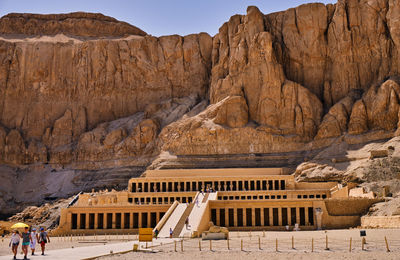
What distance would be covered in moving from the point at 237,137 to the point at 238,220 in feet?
113

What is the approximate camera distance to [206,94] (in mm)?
116812

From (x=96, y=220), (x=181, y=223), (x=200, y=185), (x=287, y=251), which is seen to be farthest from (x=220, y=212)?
(x=287, y=251)

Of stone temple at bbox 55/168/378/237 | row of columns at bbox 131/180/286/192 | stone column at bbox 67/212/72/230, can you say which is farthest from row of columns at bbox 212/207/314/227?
row of columns at bbox 131/180/286/192

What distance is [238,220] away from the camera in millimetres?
65875

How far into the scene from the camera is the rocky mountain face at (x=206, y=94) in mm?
96312

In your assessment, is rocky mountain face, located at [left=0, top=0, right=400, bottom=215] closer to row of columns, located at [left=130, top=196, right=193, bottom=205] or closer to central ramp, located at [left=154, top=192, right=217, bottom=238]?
row of columns, located at [left=130, top=196, right=193, bottom=205]

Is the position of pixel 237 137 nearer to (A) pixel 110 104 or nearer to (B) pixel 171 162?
(B) pixel 171 162

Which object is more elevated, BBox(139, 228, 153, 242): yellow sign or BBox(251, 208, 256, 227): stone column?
BBox(139, 228, 153, 242): yellow sign

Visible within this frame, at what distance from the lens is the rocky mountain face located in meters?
96.3

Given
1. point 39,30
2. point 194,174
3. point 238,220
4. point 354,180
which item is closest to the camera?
point 238,220

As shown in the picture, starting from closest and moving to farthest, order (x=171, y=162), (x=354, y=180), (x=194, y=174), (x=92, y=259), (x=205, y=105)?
(x=92, y=259), (x=354, y=180), (x=194, y=174), (x=171, y=162), (x=205, y=105)

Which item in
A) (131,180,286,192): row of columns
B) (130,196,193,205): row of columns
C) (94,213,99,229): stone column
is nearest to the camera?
(94,213,99,229): stone column

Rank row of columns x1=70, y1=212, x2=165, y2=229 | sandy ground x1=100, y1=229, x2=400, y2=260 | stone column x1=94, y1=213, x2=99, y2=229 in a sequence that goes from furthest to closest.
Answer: stone column x1=94, y1=213, x2=99, y2=229 < row of columns x1=70, y1=212, x2=165, y2=229 < sandy ground x1=100, y1=229, x2=400, y2=260

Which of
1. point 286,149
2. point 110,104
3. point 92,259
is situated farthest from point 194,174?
point 92,259
